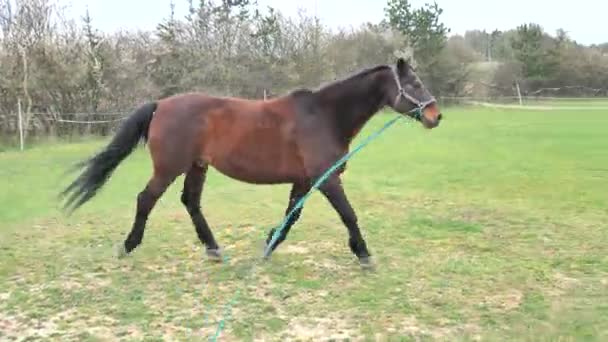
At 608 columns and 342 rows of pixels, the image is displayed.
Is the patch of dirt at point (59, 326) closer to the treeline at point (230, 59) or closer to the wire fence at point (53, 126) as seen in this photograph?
the treeline at point (230, 59)

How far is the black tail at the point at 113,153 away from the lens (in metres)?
5.37

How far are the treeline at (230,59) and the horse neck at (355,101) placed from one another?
1.90 metres

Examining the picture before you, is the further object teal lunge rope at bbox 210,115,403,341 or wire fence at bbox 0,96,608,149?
wire fence at bbox 0,96,608,149

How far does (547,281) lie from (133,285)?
3.21 metres

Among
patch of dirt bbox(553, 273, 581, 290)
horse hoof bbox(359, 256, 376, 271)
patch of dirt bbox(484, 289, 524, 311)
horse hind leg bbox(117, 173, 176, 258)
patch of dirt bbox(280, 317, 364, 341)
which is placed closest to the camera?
patch of dirt bbox(280, 317, 364, 341)

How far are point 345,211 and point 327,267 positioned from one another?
0.53 metres

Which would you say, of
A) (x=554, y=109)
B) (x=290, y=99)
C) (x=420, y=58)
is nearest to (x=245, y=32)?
(x=420, y=58)

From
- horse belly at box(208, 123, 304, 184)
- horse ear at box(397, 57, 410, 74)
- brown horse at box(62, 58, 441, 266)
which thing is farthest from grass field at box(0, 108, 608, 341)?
horse ear at box(397, 57, 410, 74)

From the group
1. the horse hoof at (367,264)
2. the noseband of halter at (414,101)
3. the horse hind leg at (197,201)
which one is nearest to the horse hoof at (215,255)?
the horse hind leg at (197,201)

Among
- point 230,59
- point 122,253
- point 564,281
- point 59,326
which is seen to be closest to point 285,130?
point 122,253

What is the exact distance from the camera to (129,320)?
389cm

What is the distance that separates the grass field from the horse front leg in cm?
16

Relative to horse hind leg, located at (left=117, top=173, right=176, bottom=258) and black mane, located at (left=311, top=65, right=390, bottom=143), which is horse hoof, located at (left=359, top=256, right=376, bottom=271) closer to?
black mane, located at (left=311, top=65, right=390, bottom=143)

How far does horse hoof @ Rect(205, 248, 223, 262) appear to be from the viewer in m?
5.33
